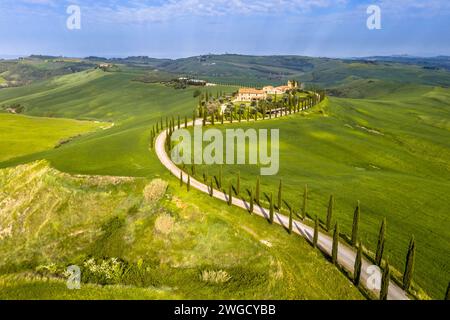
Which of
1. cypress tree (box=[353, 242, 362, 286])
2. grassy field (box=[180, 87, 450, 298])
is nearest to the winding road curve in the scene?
cypress tree (box=[353, 242, 362, 286])

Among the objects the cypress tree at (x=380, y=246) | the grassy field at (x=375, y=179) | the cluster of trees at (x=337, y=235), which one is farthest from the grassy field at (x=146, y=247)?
the grassy field at (x=375, y=179)

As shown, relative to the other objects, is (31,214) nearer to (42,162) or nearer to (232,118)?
(42,162)

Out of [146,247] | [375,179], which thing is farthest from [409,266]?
[375,179]

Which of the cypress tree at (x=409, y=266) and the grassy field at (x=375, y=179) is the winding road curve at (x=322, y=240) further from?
the grassy field at (x=375, y=179)

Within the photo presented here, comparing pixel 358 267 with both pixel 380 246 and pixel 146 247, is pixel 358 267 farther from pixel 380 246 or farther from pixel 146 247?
pixel 146 247
